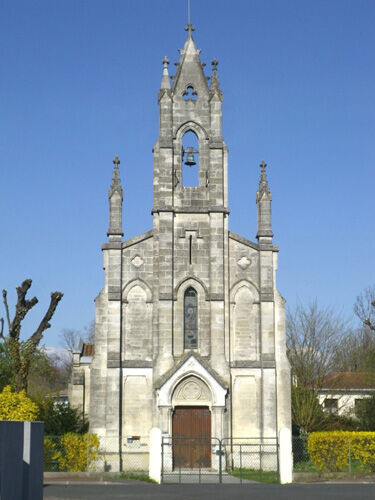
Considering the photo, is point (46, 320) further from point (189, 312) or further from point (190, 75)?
point (190, 75)

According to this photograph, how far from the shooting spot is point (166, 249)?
34.5 metres

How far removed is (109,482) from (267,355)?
30.7 ft

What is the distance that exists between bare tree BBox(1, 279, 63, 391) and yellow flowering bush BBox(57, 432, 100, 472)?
24.9 feet

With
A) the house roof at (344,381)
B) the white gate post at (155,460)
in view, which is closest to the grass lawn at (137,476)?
the white gate post at (155,460)

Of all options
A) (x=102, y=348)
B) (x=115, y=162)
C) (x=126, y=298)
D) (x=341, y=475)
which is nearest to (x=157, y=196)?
(x=115, y=162)

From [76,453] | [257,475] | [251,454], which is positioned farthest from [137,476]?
[251,454]

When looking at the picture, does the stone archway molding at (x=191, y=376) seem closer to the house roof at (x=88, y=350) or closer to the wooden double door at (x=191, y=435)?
the wooden double door at (x=191, y=435)

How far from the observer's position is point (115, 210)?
3475 cm

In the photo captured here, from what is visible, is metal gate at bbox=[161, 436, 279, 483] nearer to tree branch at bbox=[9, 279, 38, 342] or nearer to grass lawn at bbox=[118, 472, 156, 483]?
grass lawn at bbox=[118, 472, 156, 483]

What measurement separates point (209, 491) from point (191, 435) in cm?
785

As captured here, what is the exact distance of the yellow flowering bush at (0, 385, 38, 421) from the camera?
30875 mm

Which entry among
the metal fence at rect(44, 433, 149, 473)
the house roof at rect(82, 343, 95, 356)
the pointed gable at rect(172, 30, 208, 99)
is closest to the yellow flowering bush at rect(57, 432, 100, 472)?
A: the metal fence at rect(44, 433, 149, 473)

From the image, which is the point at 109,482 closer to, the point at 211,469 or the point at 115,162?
the point at 211,469

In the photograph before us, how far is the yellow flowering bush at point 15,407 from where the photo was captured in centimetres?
3088
